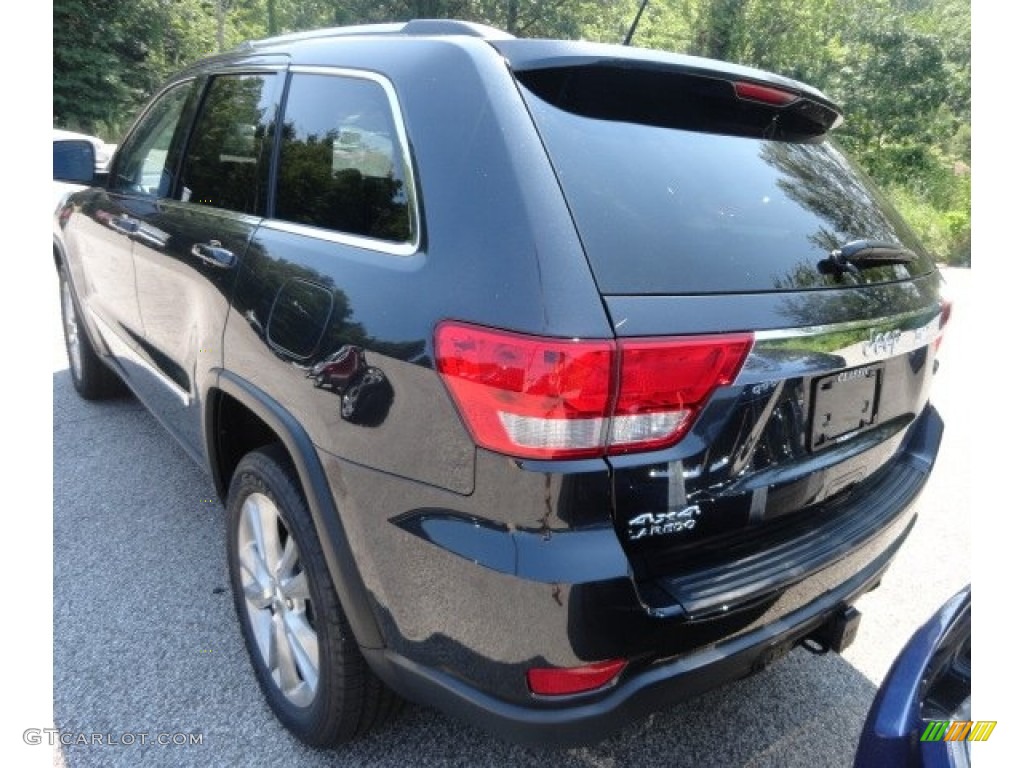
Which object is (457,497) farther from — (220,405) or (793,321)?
(220,405)

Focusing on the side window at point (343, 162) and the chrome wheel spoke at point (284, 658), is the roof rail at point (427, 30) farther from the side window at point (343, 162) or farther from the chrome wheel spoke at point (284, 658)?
the chrome wheel spoke at point (284, 658)

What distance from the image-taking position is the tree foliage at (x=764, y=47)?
67.5 ft

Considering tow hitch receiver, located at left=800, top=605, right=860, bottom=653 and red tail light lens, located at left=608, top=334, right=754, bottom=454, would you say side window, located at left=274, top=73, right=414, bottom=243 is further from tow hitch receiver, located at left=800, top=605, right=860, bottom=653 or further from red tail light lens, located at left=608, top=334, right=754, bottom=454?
tow hitch receiver, located at left=800, top=605, right=860, bottom=653

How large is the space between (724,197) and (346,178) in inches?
37.3

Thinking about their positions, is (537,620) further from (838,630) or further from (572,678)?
(838,630)

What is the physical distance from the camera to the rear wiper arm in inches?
69.7

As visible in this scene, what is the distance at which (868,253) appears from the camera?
181cm

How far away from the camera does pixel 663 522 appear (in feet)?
4.77

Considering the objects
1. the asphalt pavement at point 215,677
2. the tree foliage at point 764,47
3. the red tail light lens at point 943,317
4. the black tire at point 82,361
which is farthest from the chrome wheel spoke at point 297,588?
the tree foliage at point 764,47

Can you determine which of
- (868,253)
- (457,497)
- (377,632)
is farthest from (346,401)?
(868,253)

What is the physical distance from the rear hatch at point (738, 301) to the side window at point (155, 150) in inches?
73.6

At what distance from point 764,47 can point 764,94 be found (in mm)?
29888

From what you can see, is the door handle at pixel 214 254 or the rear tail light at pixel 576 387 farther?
the door handle at pixel 214 254

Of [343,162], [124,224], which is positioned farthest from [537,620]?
[124,224]
